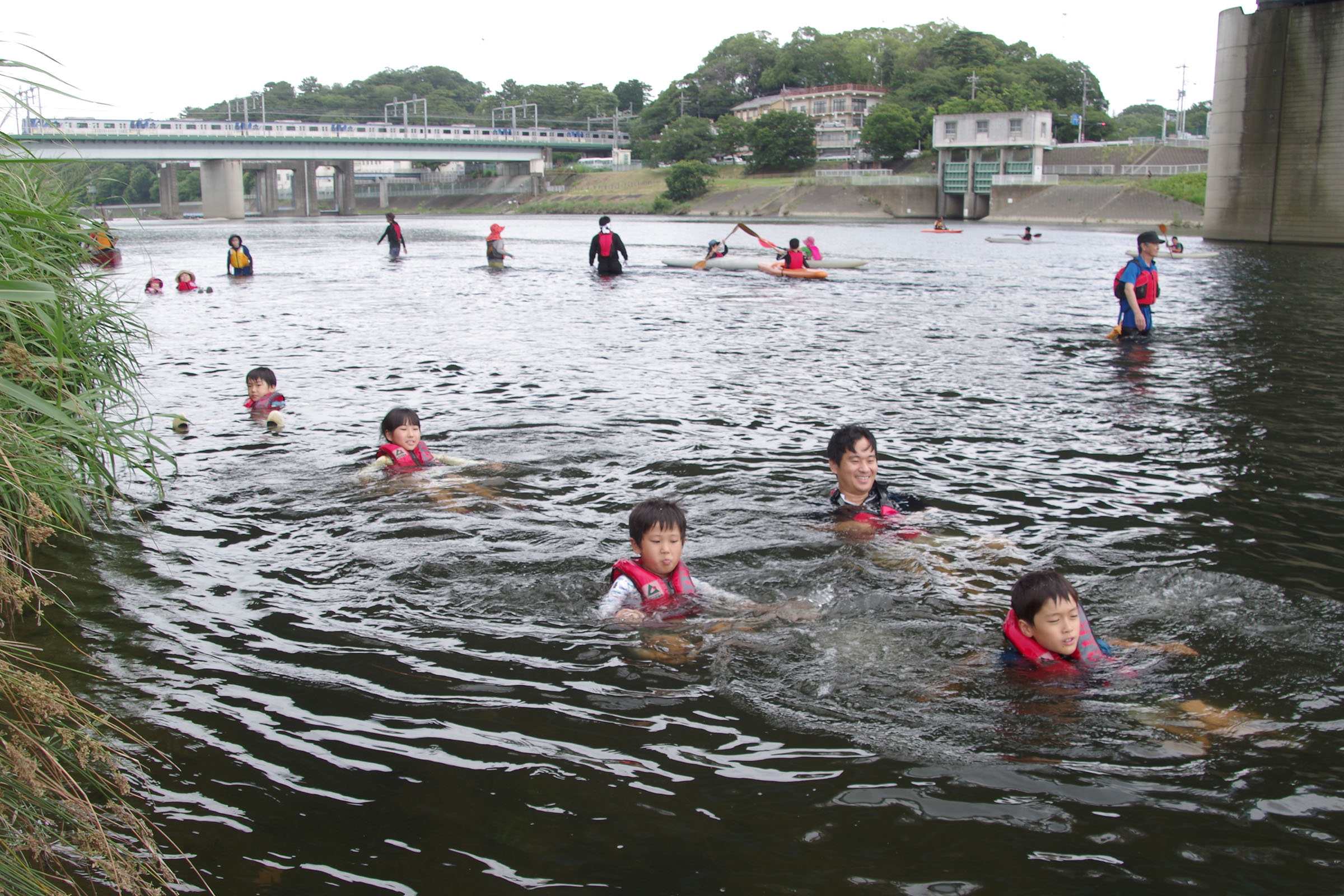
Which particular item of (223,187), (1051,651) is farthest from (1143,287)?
(223,187)

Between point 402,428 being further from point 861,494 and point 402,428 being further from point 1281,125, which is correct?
point 1281,125

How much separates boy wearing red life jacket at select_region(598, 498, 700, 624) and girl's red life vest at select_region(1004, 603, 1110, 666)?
1.65 meters

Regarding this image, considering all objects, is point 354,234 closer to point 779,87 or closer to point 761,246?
point 761,246

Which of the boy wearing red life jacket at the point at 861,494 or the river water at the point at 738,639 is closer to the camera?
the river water at the point at 738,639

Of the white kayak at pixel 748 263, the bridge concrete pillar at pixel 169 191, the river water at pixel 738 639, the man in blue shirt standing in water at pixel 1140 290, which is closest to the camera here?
the river water at pixel 738 639

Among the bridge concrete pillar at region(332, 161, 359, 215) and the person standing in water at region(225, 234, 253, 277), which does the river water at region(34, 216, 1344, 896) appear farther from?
the bridge concrete pillar at region(332, 161, 359, 215)

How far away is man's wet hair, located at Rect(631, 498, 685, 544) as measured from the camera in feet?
17.2

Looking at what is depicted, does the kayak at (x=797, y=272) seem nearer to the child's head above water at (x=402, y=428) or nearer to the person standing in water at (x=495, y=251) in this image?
the person standing in water at (x=495, y=251)

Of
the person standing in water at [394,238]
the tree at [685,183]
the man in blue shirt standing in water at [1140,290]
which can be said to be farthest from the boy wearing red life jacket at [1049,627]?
the tree at [685,183]

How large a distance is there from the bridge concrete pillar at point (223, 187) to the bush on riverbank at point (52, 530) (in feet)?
266

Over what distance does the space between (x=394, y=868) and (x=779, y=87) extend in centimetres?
14666

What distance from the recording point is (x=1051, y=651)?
14.7 feet

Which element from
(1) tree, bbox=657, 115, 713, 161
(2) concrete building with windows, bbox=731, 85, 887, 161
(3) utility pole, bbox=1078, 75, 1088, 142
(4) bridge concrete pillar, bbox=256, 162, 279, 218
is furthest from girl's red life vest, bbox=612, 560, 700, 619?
(4) bridge concrete pillar, bbox=256, 162, 279, 218

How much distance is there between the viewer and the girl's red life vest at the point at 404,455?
25.8 ft
